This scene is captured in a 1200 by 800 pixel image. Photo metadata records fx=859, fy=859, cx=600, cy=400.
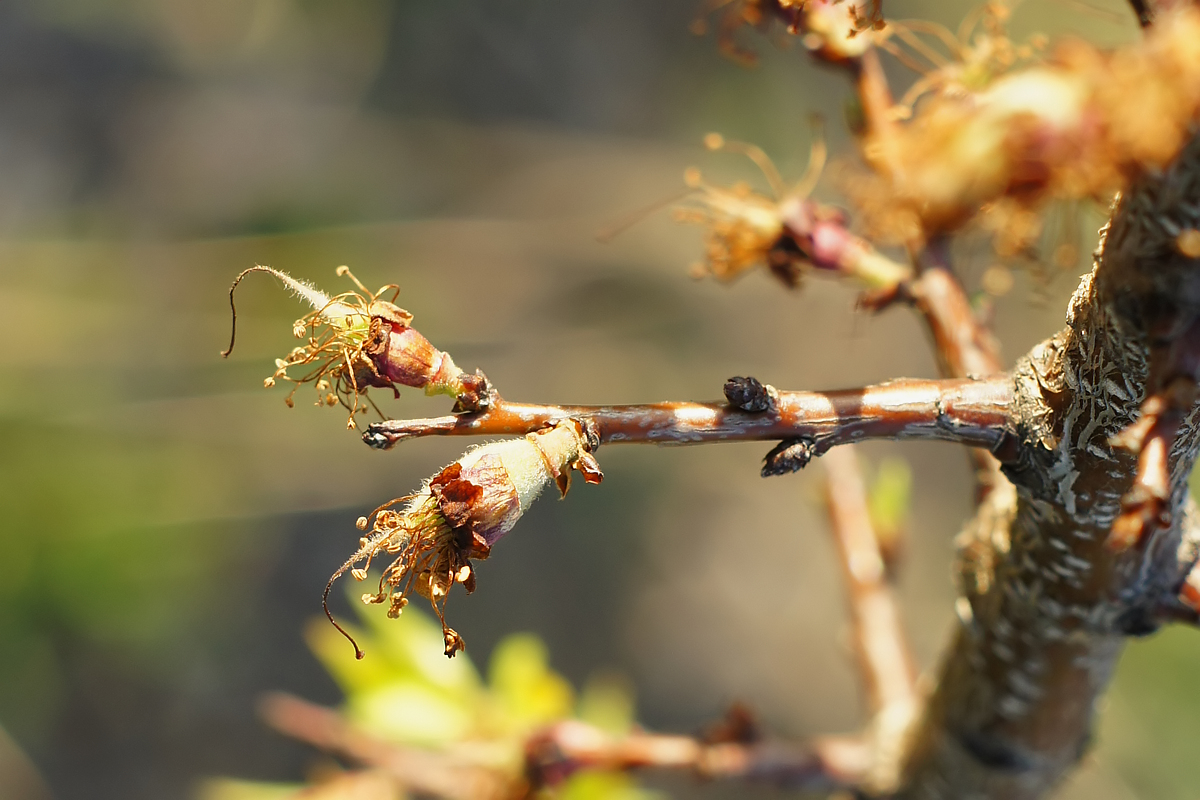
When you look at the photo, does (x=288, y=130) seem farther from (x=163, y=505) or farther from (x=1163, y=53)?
(x=1163, y=53)

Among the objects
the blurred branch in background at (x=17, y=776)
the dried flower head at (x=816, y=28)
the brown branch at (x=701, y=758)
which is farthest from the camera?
the blurred branch in background at (x=17, y=776)

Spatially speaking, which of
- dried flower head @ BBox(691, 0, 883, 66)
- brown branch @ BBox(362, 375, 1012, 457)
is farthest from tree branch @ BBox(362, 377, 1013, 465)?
dried flower head @ BBox(691, 0, 883, 66)

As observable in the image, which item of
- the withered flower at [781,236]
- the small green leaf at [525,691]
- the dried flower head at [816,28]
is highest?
the dried flower head at [816,28]

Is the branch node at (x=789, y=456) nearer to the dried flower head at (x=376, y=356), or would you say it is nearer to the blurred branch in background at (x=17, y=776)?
the dried flower head at (x=376, y=356)

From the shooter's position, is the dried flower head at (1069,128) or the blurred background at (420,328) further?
the blurred background at (420,328)

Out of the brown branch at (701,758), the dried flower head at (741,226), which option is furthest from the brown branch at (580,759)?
the dried flower head at (741,226)

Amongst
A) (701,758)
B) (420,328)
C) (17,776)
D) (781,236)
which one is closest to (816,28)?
(781,236)

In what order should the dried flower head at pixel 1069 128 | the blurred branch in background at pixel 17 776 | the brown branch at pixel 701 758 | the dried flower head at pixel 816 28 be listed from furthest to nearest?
1. the blurred branch in background at pixel 17 776
2. the brown branch at pixel 701 758
3. the dried flower head at pixel 816 28
4. the dried flower head at pixel 1069 128
